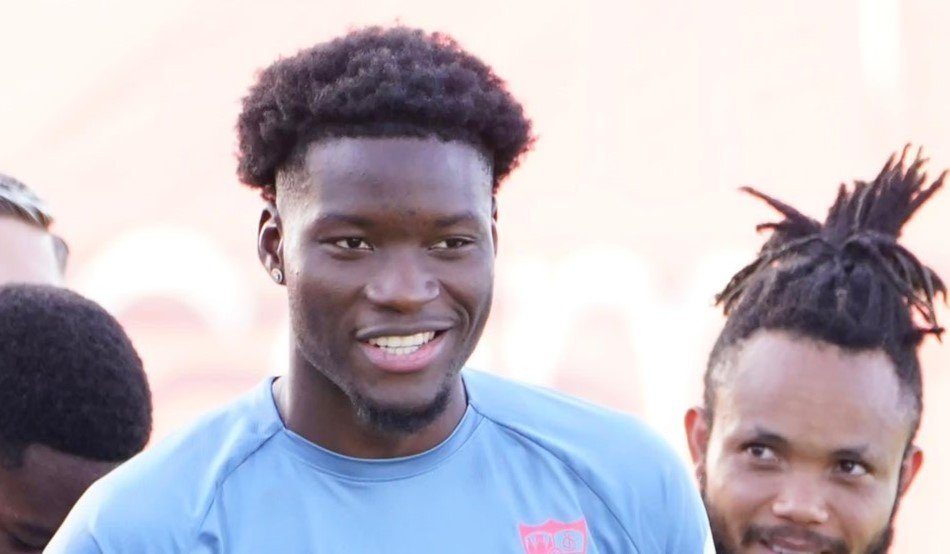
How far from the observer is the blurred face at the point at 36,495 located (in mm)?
3562

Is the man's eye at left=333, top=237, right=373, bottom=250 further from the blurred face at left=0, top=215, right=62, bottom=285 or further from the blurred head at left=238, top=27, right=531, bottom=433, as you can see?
the blurred face at left=0, top=215, right=62, bottom=285

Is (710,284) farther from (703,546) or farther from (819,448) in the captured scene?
(703,546)

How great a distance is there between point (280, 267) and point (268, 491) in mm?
396

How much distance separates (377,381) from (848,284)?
161 centimetres

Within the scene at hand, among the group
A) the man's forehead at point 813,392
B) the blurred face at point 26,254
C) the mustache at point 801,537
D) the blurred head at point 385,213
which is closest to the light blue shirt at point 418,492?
the blurred head at point 385,213

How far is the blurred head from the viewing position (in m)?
3.12

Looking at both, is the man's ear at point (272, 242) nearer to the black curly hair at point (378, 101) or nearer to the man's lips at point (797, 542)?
the black curly hair at point (378, 101)

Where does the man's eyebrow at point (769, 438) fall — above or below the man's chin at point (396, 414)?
below

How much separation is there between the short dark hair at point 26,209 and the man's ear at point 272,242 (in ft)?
4.99

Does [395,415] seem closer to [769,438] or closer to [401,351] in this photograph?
[401,351]

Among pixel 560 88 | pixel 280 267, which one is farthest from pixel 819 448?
pixel 560 88

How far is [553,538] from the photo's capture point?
321 cm

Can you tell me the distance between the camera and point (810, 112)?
6.88 m

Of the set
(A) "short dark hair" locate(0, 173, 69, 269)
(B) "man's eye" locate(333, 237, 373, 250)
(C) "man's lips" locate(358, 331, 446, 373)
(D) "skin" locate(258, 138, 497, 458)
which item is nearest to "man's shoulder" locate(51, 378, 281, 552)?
(D) "skin" locate(258, 138, 497, 458)
